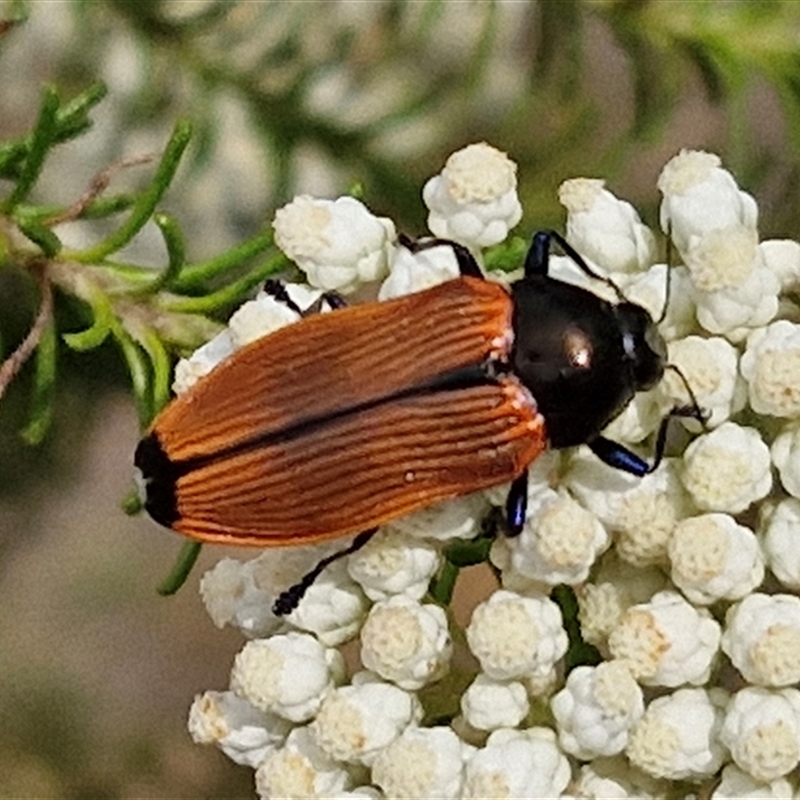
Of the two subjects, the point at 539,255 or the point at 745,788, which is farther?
the point at 539,255

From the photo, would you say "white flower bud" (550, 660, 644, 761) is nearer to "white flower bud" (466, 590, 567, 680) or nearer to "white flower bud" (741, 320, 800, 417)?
"white flower bud" (466, 590, 567, 680)

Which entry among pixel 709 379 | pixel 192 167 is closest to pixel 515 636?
pixel 709 379

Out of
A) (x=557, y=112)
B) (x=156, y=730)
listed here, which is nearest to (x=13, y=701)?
(x=156, y=730)

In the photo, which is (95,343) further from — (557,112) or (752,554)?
(557,112)

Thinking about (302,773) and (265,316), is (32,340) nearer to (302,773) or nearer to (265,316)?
(265,316)

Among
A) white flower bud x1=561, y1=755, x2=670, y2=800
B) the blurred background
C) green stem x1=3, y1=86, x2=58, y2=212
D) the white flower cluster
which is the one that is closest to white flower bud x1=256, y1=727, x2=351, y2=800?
the white flower cluster
